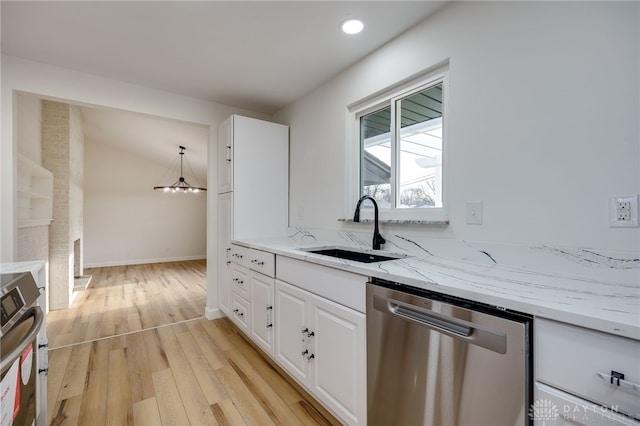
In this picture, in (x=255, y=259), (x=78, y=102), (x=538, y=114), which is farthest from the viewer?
(x=78, y=102)

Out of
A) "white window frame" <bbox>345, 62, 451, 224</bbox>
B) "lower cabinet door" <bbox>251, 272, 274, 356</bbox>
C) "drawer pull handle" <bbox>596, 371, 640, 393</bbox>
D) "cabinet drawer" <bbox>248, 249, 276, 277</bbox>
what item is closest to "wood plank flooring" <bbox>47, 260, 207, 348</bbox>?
"lower cabinet door" <bbox>251, 272, 274, 356</bbox>

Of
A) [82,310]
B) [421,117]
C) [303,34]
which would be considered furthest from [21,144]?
[421,117]

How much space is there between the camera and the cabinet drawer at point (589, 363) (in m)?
0.66

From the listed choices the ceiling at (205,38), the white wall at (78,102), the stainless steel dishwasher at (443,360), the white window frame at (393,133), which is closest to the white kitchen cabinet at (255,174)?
the white wall at (78,102)

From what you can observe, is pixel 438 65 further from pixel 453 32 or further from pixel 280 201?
pixel 280 201

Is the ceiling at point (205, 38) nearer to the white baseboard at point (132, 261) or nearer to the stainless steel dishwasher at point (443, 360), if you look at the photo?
the stainless steel dishwasher at point (443, 360)

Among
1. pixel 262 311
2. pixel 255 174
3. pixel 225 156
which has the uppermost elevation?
pixel 225 156

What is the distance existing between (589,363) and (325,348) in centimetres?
112

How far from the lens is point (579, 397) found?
735 mm

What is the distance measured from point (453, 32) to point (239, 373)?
2.62 m

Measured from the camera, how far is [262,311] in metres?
2.17

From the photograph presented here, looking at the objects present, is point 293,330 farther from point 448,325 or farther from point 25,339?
point 25,339

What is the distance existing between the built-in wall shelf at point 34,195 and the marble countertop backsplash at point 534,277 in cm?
314

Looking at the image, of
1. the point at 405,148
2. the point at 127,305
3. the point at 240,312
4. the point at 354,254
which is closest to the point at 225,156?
the point at 240,312
